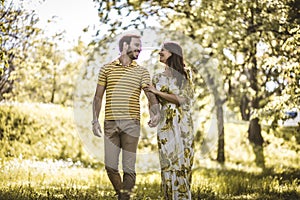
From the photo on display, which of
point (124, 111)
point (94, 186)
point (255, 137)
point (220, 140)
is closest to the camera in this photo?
point (124, 111)

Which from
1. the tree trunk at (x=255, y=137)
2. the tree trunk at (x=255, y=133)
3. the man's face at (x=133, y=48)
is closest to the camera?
the man's face at (x=133, y=48)

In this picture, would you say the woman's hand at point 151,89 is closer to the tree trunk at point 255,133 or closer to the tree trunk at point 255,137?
the tree trunk at point 255,137

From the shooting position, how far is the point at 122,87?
16.3 ft

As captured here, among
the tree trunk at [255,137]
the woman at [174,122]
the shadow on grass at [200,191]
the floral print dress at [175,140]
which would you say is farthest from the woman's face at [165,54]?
the tree trunk at [255,137]

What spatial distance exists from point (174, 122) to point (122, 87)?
74 centimetres

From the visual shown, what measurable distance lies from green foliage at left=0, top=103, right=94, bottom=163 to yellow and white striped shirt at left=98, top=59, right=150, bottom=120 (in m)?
6.96

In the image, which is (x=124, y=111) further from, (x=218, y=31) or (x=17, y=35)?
(x=17, y=35)

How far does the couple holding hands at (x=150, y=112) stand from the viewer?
4883mm

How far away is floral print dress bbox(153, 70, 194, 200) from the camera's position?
5.03m

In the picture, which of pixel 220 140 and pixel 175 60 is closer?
pixel 175 60

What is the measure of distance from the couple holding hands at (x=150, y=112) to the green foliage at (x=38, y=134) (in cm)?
693

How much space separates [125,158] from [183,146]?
2.34ft

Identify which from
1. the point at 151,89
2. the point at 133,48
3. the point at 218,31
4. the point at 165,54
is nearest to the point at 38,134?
the point at 218,31

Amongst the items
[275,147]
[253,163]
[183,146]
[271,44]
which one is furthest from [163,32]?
[183,146]
